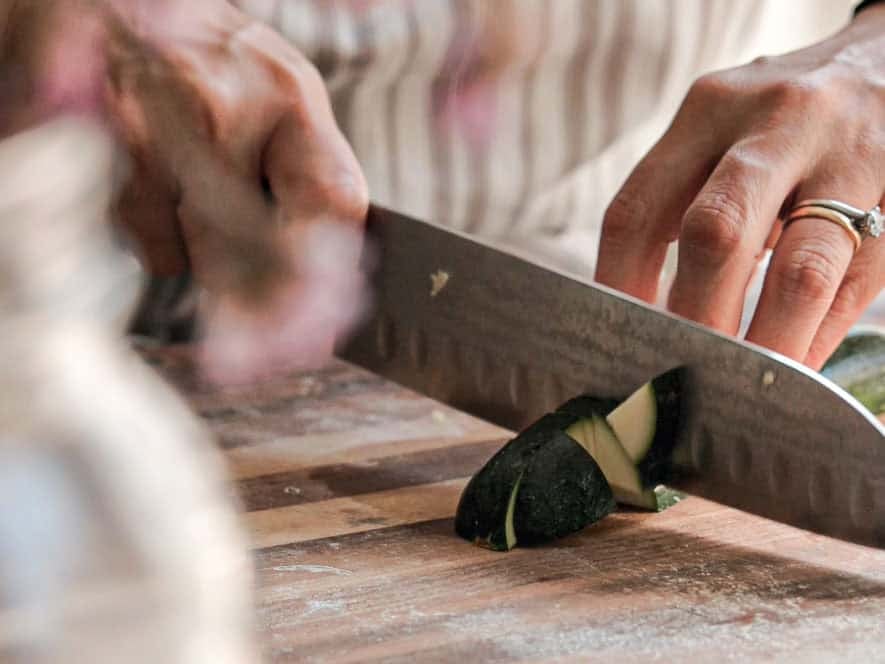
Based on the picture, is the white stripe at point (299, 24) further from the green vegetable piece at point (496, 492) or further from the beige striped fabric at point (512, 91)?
the green vegetable piece at point (496, 492)

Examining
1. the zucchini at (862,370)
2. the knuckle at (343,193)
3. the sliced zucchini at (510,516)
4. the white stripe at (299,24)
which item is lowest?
the sliced zucchini at (510,516)

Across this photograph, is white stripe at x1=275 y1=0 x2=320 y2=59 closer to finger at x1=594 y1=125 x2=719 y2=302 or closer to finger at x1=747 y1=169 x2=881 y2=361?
finger at x1=594 y1=125 x2=719 y2=302

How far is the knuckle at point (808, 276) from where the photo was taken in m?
1.42

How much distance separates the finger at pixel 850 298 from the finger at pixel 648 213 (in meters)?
0.21

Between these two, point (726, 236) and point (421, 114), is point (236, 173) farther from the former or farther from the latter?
point (421, 114)

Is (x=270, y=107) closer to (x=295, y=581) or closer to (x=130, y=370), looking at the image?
(x=295, y=581)

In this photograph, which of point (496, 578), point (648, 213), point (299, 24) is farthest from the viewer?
point (299, 24)

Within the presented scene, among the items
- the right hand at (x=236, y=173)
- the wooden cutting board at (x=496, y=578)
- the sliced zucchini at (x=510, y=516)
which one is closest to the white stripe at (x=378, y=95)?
the right hand at (x=236, y=173)

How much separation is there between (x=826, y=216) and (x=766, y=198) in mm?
79

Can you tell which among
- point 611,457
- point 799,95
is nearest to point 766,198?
point 799,95

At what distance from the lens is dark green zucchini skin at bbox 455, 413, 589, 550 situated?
4.05 feet

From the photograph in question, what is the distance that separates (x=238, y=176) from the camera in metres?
1.48

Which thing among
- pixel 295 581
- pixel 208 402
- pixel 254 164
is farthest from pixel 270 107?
pixel 295 581

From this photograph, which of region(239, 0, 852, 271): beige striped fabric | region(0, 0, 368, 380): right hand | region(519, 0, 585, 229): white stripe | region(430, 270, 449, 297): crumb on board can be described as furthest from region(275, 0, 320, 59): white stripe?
region(430, 270, 449, 297): crumb on board
